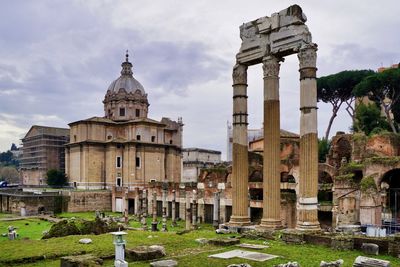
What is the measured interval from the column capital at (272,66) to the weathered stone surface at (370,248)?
20.2 ft

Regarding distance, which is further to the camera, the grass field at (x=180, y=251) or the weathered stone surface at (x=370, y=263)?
the grass field at (x=180, y=251)

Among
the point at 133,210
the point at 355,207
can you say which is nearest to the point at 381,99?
the point at 355,207

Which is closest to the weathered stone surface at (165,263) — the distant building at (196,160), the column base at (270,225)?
the column base at (270,225)

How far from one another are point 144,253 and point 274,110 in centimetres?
671

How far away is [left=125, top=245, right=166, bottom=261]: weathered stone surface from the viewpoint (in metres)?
10.4

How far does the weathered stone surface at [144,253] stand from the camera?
34.0 feet

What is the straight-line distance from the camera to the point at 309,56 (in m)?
13.5

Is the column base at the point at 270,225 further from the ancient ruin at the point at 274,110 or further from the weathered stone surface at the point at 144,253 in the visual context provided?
the weathered stone surface at the point at 144,253

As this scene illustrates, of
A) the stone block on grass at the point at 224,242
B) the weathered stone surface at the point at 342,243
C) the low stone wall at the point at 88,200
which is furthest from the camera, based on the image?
the low stone wall at the point at 88,200

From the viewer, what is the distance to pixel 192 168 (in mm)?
70688

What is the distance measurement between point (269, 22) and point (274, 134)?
12.2 ft

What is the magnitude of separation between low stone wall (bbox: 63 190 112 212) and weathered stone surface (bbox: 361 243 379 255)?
34.5m

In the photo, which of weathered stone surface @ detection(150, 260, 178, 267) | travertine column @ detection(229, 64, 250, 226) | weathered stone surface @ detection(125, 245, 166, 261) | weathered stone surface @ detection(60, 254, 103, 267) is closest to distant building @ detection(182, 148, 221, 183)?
travertine column @ detection(229, 64, 250, 226)

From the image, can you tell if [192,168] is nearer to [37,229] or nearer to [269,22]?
[37,229]
